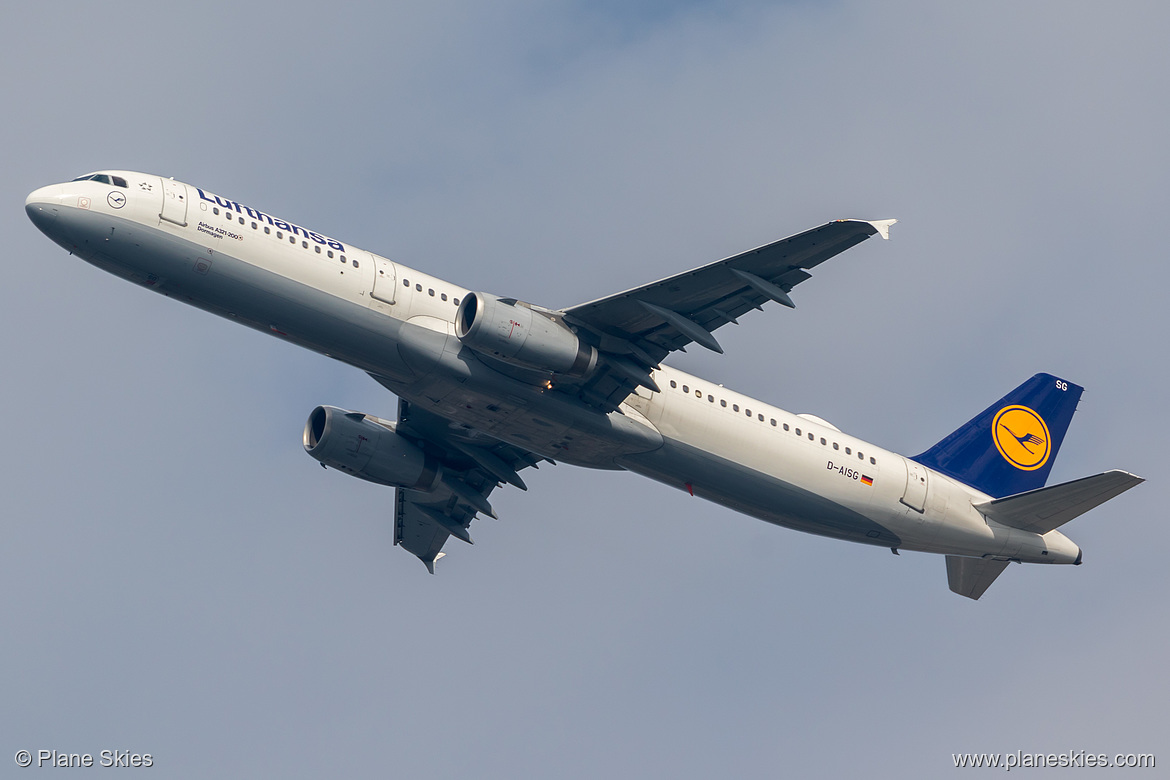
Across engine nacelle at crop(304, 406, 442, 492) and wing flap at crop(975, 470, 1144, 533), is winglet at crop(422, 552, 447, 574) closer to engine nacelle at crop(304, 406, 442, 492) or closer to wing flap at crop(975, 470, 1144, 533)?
engine nacelle at crop(304, 406, 442, 492)

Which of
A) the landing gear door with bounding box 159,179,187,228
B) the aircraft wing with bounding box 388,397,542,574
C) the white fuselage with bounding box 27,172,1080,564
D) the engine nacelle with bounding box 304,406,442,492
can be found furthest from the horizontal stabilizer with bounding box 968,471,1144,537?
the landing gear door with bounding box 159,179,187,228

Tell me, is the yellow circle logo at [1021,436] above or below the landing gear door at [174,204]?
below

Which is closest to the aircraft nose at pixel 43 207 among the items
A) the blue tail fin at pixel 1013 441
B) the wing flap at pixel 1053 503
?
the blue tail fin at pixel 1013 441

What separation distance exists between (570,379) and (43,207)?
15.8 metres

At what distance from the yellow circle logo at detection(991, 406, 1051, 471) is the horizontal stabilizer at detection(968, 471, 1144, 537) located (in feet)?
11.0

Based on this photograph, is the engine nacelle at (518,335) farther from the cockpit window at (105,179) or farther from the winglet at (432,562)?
the winglet at (432,562)

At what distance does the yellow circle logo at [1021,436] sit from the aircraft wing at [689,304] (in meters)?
15.3

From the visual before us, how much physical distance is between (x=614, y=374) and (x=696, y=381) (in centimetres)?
421

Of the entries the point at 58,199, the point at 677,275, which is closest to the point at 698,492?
the point at 677,275

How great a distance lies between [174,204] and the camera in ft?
121

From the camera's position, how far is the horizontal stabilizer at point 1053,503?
4219cm

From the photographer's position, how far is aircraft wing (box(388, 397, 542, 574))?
47.1 meters

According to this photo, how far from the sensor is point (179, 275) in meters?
36.8

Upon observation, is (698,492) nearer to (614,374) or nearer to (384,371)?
(614,374)
